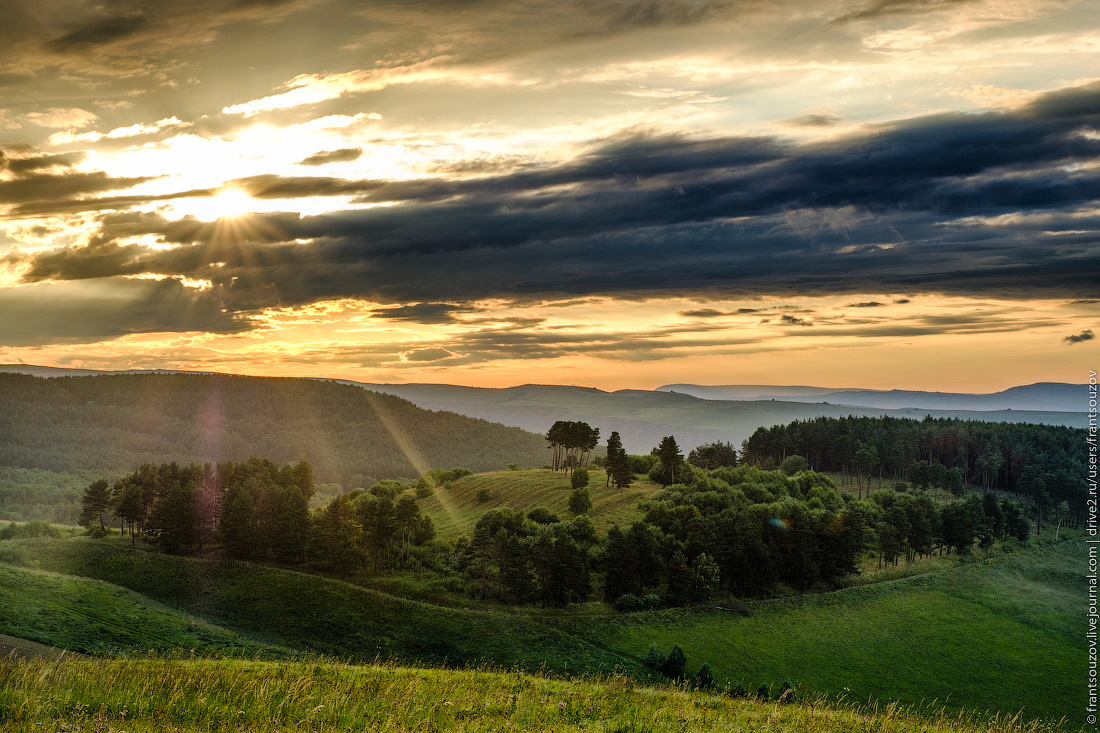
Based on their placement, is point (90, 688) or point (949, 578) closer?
point (90, 688)

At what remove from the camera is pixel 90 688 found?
15.9 metres

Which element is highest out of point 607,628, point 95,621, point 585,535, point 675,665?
point 95,621

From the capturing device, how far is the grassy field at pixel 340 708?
1417 centimetres

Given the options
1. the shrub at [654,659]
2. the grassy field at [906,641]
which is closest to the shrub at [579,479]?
the grassy field at [906,641]

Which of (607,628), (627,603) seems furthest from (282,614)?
(627,603)

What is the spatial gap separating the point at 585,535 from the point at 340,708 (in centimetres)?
10094

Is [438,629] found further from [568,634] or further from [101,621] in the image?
[101,621]

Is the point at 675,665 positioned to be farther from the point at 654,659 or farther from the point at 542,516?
the point at 542,516

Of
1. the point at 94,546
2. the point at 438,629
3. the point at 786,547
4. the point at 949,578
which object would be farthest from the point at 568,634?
the point at 94,546

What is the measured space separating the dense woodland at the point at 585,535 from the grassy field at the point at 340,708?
276 ft

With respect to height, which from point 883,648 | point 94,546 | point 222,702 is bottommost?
point 883,648

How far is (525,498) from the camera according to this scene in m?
159

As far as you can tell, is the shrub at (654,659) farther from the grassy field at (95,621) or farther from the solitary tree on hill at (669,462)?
the solitary tree on hill at (669,462)

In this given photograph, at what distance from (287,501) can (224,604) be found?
28.7 metres
